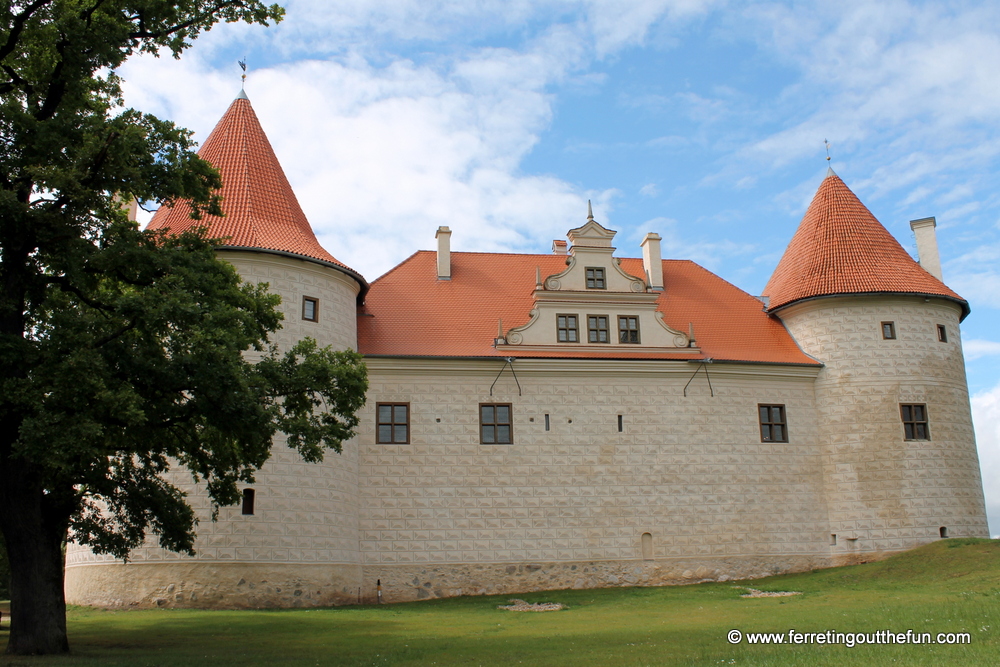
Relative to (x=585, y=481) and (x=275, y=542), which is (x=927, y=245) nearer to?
(x=585, y=481)

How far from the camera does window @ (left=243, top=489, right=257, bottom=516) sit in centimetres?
2062

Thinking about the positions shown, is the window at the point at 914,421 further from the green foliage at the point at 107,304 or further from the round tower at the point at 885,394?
the green foliage at the point at 107,304

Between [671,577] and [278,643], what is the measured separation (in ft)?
42.4

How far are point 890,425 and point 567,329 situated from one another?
9.51m

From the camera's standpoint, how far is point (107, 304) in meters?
13.0

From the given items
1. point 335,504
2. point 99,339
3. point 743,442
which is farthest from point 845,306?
point 99,339

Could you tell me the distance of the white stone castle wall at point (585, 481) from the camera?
23.2m

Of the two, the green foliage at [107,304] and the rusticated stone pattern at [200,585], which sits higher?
the green foliage at [107,304]

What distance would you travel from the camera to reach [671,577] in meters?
24.0

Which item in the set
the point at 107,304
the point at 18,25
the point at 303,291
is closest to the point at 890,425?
the point at 303,291

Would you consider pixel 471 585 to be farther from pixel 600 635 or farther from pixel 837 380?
pixel 837 380

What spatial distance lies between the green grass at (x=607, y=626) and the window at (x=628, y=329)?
7.04 metres

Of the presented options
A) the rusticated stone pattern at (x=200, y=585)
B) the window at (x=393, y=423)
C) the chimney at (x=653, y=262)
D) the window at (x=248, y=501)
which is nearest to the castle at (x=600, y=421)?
the window at (x=393, y=423)

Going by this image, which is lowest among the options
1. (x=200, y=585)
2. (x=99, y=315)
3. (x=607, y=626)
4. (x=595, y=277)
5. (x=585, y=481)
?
(x=607, y=626)
